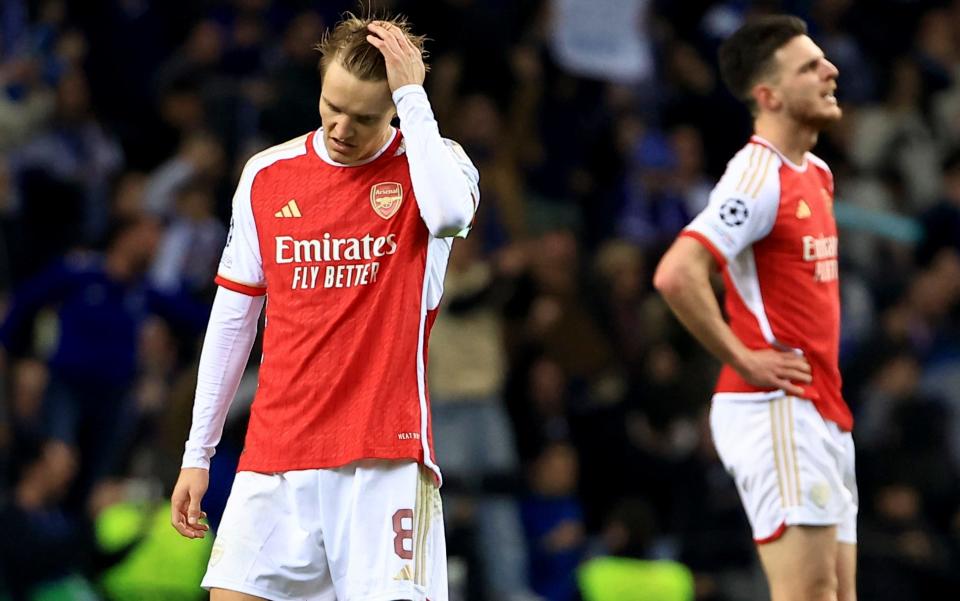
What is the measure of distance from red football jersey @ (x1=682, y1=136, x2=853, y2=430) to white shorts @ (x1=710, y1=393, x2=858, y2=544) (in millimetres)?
78

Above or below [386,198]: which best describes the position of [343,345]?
below

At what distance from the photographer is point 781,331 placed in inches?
230

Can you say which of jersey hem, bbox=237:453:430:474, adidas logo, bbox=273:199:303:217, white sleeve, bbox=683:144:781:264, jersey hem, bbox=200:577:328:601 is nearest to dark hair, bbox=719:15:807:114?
white sleeve, bbox=683:144:781:264

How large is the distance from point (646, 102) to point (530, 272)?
353 centimetres

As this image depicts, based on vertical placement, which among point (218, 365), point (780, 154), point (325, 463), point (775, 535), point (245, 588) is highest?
point (780, 154)

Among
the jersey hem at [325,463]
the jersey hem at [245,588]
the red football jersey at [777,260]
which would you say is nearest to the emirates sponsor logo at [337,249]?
the jersey hem at [325,463]

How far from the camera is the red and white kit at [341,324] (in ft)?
15.2

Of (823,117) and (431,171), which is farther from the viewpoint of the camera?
(823,117)

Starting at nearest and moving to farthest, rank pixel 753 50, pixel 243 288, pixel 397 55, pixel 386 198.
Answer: pixel 397 55
pixel 386 198
pixel 243 288
pixel 753 50

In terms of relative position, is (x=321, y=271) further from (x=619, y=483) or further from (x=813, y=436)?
(x=619, y=483)

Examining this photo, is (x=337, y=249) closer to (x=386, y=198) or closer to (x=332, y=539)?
(x=386, y=198)

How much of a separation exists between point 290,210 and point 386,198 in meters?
0.28

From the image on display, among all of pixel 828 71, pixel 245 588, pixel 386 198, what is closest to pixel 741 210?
pixel 828 71

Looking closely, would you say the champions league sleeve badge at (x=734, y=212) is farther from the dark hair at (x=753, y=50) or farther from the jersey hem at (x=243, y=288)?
the jersey hem at (x=243, y=288)
